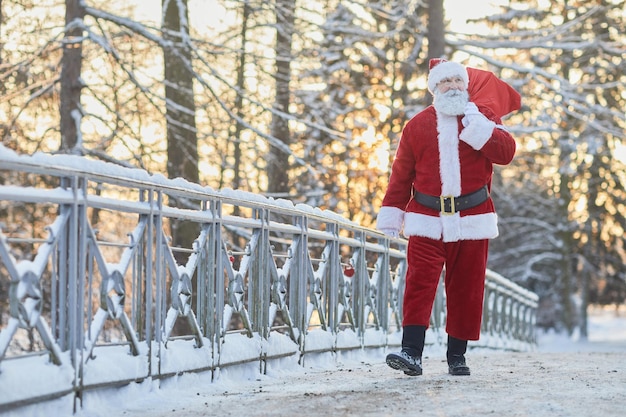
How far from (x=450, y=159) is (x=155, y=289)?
80.8 inches

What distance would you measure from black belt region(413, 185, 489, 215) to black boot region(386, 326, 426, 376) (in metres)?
0.72

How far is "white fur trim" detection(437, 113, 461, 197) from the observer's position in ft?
23.0

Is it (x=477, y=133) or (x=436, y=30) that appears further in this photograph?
(x=436, y=30)

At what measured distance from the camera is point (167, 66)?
13.3 metres

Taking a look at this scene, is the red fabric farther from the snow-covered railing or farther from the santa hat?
the snow-covered railing

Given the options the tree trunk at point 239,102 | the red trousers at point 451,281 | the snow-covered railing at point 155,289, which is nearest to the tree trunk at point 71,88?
the tree trunk at point 239,102

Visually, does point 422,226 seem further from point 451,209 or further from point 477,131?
point 477,131

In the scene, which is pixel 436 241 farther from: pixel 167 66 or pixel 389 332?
pixel 167 66

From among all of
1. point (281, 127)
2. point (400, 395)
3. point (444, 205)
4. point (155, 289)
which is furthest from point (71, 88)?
point (400, 395)

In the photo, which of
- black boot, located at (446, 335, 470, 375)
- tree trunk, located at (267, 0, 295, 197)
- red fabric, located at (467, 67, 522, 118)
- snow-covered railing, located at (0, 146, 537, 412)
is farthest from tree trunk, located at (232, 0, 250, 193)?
black boot, located at (446, 335, 470, 375)

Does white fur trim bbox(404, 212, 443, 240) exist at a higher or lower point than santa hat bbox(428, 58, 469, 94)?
lower

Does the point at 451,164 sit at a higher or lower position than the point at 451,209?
higher

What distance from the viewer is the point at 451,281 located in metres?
7.13

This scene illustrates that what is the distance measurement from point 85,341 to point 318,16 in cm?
988
